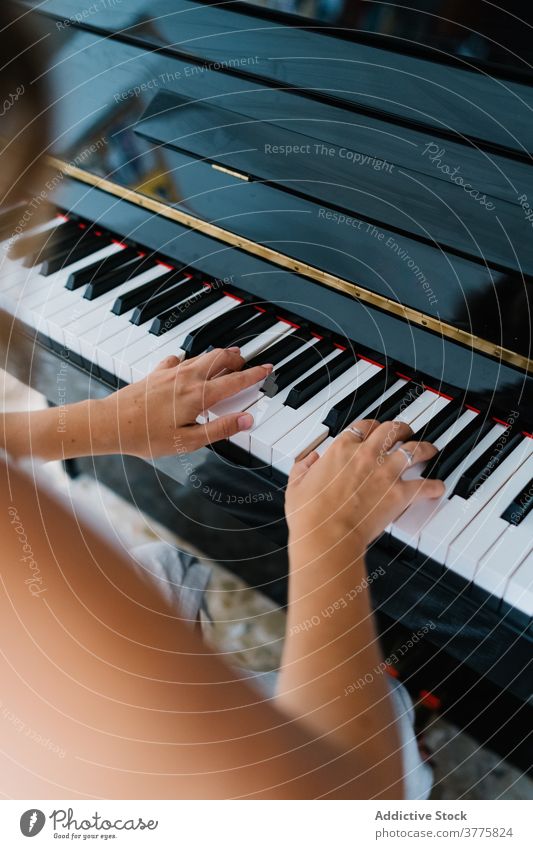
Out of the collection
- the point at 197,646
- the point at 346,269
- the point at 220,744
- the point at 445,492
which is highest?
the point at 346,269

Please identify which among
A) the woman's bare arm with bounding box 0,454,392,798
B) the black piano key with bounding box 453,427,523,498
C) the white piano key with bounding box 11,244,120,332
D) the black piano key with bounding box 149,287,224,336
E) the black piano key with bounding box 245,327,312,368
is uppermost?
the white piano key with bounding box 11,244,120,332

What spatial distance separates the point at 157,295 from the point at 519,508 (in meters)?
0.70

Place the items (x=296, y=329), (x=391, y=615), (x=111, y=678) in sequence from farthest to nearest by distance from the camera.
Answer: (x=296, y=329) < (x=391, y=615) < (x=111, y=678)

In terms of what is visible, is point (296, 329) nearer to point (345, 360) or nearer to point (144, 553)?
point (345, 360)

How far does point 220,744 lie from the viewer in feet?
3.00

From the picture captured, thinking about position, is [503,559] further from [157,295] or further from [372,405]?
[157,295]

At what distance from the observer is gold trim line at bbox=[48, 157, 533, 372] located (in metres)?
1.10

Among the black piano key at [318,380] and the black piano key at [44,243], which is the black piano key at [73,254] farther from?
the black piano key at [318,380]

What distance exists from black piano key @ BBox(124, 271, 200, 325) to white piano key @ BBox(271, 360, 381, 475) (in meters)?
0.32

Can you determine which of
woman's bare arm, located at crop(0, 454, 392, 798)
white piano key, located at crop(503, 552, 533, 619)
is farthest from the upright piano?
woman's bare arm, located at crop(0, 454, 392, 798)

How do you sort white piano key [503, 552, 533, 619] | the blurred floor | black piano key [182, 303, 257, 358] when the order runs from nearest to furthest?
1. white piano key [503, 552, 533, 619]
2. black piano key [182, 303, 257, 358]
3. the blurred floor

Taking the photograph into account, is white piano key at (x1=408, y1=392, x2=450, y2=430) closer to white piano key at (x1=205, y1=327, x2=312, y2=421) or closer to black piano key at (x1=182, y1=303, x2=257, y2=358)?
white piano key at (x1=205, y1=327, x2=312, y2=421)

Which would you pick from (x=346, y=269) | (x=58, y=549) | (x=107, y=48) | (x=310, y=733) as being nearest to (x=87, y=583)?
(x=58, y=549)

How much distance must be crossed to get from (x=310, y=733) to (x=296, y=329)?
61 centimetres
